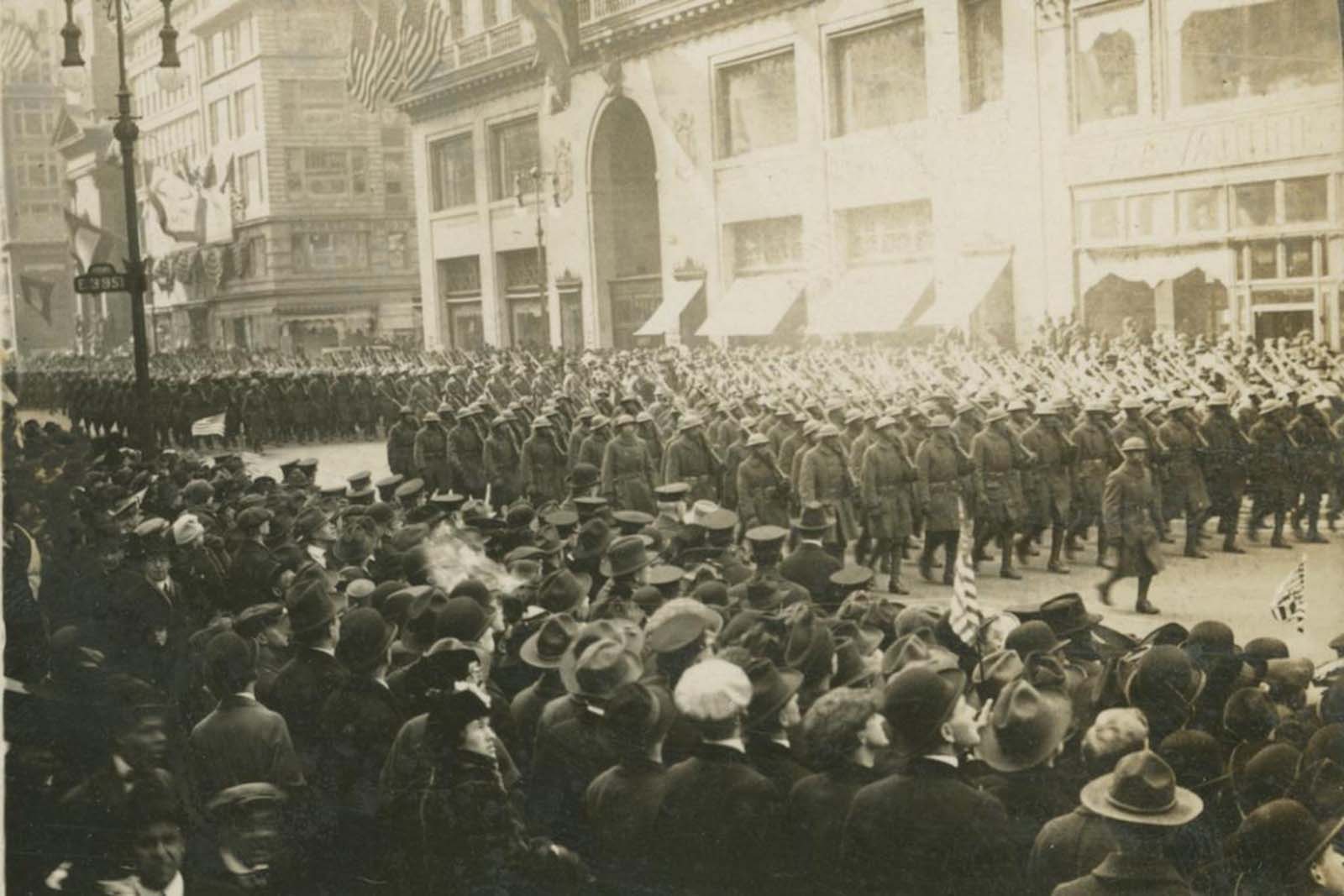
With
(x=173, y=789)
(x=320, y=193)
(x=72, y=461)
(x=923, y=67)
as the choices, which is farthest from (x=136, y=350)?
(x=923, y=67)

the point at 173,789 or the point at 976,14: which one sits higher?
the point at 976,14

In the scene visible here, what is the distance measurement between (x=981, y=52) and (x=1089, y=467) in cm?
379

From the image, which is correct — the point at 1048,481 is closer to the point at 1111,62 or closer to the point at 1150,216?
the point at 1150,216

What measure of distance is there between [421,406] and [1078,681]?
9.93 metres

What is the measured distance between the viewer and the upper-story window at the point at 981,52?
30.3 feet

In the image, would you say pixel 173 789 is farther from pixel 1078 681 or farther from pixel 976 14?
pixel 976 14

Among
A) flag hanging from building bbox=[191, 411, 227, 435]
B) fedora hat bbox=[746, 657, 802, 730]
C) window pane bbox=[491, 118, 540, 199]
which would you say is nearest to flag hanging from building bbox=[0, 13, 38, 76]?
flag hanging from building bbox=[191, 411, 227, 435]

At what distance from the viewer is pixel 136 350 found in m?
8.70

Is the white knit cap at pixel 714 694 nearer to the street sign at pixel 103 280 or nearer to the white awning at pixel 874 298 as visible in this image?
the white awning at pixel 874 298

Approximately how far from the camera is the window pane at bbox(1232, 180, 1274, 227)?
6734 millimetres

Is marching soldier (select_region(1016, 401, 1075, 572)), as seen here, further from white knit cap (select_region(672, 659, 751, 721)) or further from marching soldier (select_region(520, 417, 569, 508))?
white knit cap (select_region(672, 659, 751, 721))

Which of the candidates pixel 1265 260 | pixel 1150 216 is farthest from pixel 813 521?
pixel 1265 260

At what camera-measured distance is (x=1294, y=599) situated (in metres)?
6.57

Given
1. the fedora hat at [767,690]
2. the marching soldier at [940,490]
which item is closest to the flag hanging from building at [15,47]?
the fedora hat at [767,690]
